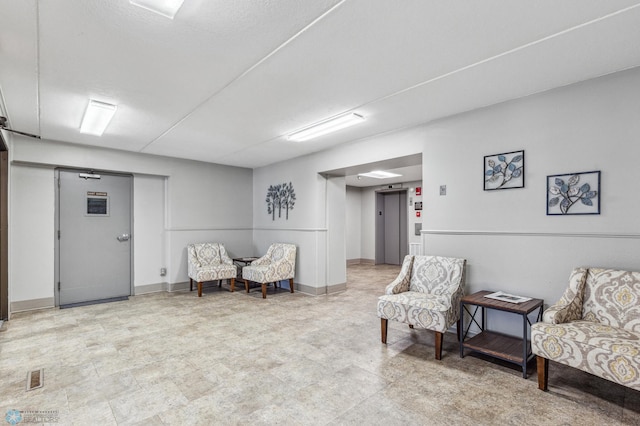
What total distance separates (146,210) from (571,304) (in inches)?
241

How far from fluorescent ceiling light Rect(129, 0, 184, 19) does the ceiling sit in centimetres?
4

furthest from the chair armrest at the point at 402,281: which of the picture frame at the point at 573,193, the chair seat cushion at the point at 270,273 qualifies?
the chair seat cushion at the point at 270,273

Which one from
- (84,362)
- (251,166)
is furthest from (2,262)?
(251,166)

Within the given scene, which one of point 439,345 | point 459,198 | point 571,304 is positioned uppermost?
point 459,198

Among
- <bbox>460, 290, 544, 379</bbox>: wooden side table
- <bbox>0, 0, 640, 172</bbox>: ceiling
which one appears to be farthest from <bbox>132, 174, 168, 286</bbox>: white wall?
<bbox>460, 290, 544, 379</bbox>: wooden side table

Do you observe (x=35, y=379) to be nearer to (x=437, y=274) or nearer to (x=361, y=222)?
(x=437, y=274)

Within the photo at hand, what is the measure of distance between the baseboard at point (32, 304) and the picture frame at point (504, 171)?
6.19 m

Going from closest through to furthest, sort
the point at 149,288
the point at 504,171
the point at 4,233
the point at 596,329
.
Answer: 1. the point at 596,329
2. the point at 504,171
3. the point at 4,233
4. the point at 149,288

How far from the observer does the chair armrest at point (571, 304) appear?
238cm

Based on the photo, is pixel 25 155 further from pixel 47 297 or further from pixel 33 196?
pixel 47 297

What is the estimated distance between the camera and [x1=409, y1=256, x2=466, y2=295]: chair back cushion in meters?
3.30

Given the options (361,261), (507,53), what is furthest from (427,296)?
(361,261)

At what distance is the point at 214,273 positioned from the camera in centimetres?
555

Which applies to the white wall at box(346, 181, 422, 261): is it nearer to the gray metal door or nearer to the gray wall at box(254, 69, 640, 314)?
the gray wall at box(254, 69, 640, 314)
